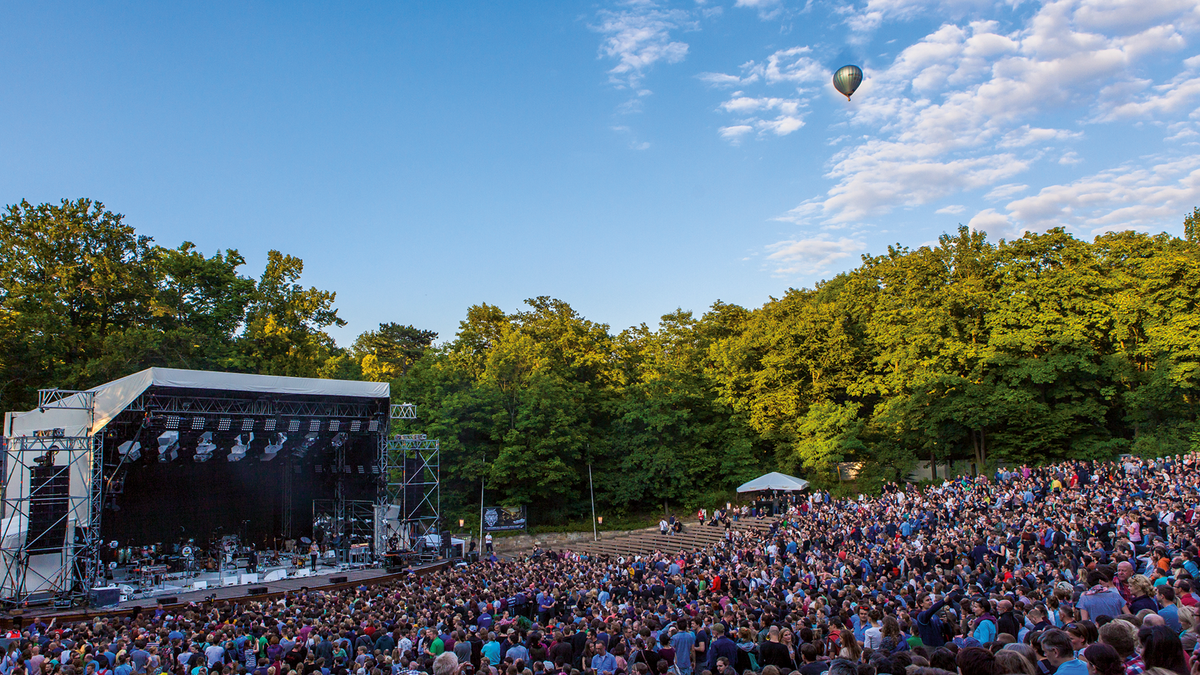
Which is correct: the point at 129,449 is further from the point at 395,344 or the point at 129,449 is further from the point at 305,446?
the point at 395,344

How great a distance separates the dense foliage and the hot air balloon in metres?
12.1

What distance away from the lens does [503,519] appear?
94.8 feet

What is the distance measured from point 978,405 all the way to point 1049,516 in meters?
12.2

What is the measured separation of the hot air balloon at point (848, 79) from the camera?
17688 millimetres

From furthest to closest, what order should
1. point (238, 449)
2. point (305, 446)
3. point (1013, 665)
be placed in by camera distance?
point (305, 446)
point (238, 449)
point (1013, 665)

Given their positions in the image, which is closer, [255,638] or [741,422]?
[255,638]

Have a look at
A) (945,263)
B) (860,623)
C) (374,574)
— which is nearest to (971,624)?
(860,623)

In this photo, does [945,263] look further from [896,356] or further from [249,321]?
[249,321]

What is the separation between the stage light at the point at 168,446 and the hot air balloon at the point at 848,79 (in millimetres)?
18922

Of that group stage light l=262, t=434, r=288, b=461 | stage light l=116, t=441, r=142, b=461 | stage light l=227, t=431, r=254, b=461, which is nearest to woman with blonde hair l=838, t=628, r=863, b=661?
stage light l=227, t=431, r=254, b=461

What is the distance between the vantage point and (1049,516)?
47.5 feet

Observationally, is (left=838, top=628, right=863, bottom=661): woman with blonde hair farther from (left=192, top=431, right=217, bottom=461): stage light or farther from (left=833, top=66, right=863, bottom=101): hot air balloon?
(left=192, top=431, right=217, bottom=461): stage light

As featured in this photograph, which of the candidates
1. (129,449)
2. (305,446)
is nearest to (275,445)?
(305,446)

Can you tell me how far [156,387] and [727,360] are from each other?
22.6 m
